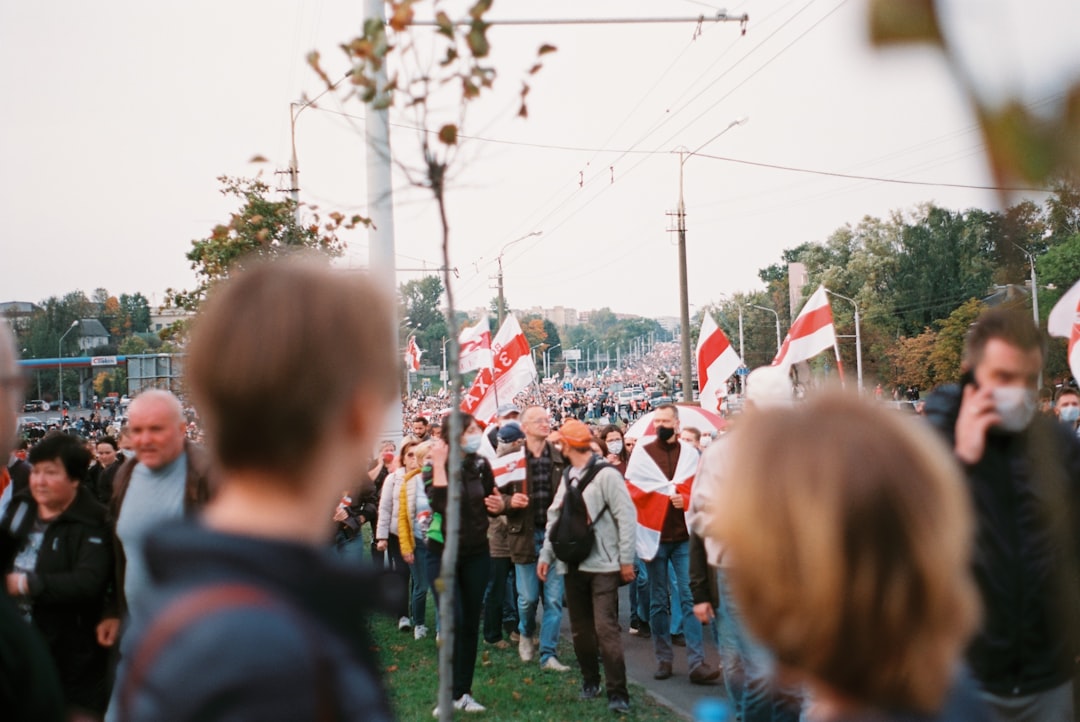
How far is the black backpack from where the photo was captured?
24.5 ft

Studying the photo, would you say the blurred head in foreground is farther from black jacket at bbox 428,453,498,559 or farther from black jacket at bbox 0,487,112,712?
black jacket at bbox 428,453,498,559

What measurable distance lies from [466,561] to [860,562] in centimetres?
640

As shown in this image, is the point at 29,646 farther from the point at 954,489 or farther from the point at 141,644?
the point at 954,489

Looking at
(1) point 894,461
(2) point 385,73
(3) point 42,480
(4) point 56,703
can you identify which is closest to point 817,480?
(1) point 894,461

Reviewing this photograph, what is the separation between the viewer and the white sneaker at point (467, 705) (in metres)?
7.59

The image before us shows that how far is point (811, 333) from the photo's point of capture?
1311cm

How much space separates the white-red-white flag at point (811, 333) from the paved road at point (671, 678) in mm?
4452

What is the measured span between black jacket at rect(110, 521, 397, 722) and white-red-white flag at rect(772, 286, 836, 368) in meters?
Answer: 12.2

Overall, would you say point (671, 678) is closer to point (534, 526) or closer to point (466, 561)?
point (534, 526)

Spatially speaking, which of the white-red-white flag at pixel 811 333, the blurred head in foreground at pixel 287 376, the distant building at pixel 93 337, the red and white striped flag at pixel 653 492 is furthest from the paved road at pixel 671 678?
the distant building at pixel 93 337

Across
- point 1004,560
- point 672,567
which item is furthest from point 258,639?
point 672,567

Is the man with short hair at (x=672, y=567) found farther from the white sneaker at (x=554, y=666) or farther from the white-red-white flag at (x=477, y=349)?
the white-red-white flag at (x=477, y=349)

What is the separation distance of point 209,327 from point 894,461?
87 cm

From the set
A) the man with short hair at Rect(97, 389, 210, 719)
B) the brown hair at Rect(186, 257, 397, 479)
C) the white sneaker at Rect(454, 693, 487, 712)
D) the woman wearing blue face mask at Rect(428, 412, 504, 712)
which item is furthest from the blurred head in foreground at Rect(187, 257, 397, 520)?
the white sneaker at Rect(454, 693, 487, 712)
